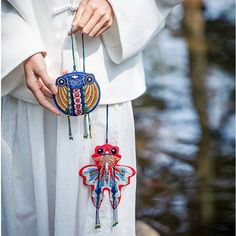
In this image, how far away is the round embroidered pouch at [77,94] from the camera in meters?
1.04

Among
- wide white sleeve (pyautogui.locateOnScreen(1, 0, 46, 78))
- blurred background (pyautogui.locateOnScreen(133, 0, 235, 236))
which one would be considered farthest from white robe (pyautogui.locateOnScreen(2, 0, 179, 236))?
blurred background (pyautogui.locateOnScreen(133, 0, 235, 236))

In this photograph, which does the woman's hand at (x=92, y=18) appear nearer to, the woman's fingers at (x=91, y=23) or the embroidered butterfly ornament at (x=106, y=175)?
the woman's fingers at (x=91, y=23)

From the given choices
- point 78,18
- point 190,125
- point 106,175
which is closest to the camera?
point 78,18

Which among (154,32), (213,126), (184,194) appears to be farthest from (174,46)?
(154,32)

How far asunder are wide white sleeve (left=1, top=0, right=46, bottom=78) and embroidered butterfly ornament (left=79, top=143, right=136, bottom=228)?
230mm

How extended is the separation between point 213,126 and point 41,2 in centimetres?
229

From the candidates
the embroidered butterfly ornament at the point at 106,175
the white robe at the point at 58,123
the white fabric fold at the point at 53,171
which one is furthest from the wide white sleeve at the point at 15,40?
the embroidered butterfly ornament at the point at 106,175

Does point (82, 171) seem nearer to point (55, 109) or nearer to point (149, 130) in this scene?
point (55, 109)

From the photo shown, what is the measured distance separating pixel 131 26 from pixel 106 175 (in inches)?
11.7

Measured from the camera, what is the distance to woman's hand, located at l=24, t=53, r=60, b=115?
1043 mm

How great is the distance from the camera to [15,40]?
3.45ft

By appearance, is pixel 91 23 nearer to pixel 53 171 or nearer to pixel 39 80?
pixel 39 80

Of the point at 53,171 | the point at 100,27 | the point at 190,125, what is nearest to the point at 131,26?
the point at 100,27

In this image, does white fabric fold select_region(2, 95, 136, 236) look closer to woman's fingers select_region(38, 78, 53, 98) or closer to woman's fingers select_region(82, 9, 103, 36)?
woman's fingers select_region(38, 78, 53, 98)
